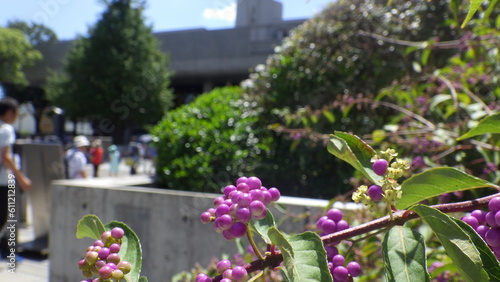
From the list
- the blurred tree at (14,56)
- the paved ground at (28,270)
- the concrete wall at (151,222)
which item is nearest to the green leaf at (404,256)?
the concrete wall at (151,222)

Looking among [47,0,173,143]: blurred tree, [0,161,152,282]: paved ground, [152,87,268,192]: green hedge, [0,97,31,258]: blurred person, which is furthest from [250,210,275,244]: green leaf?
[47,0,173,143]: blurred tree

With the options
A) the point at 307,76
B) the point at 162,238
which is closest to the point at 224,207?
the point at 162,238

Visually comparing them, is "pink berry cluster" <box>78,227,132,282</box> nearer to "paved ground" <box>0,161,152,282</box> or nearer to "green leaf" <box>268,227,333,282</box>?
"green leaf" <box>268,227,333,282</box>

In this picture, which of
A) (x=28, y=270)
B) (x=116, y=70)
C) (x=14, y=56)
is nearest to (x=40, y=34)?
(x=14, y=56)

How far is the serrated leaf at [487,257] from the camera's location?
41 centimetres

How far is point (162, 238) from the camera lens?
11.1 ft

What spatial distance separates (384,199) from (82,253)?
11.7 ft

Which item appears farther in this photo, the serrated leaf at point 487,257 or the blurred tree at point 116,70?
the blurred tree at point 116,70

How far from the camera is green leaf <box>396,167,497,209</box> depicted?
47 centimetres

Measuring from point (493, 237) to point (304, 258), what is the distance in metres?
0.18

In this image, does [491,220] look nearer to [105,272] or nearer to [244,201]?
[244,201]

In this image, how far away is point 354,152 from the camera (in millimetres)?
528

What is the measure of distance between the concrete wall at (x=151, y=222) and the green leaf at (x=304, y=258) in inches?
87.7

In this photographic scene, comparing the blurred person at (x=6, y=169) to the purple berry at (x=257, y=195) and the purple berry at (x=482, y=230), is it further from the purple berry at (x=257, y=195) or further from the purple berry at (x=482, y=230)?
the purple berry at (x=482, y=230)
